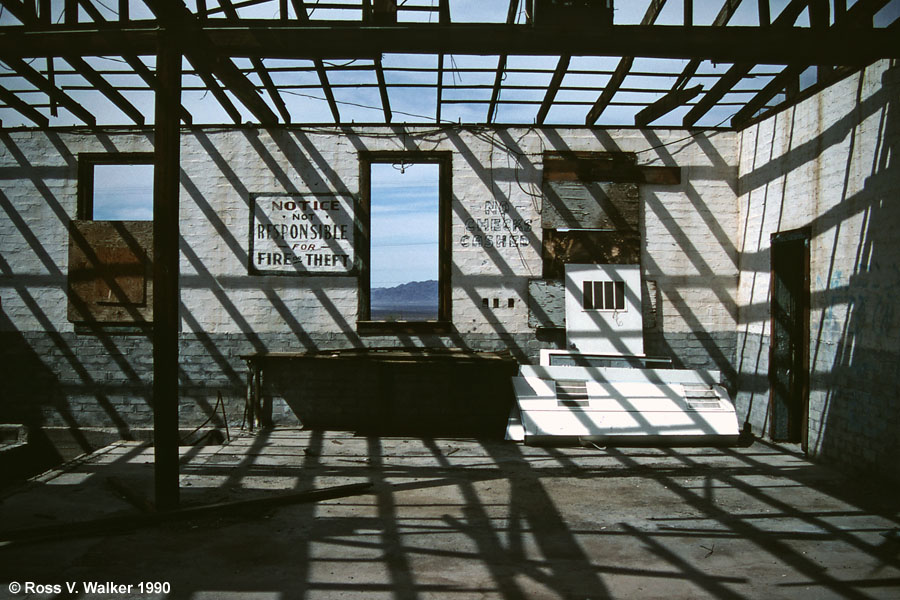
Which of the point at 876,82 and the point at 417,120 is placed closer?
the point at 876,82

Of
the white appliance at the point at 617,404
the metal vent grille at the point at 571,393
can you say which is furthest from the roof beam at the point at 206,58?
the metal vent grille at the point at 571,393

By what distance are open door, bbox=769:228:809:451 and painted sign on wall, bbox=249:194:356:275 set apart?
5508 mm

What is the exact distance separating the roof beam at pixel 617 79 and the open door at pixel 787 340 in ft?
8.93

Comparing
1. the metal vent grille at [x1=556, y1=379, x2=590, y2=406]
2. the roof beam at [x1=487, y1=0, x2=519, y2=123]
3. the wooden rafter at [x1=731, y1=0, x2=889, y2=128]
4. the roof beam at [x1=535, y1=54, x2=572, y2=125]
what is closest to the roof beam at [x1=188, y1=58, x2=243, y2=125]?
the roof beam at [x1=487, y1=0, x2=519, y2=123]

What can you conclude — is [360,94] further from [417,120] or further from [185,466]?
[185,466]

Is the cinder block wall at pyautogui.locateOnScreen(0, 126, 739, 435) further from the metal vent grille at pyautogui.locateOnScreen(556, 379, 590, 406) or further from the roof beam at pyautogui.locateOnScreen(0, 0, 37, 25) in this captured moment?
the roof beam at pyautogui.locateOnScreen(0, 0, 37, 25)

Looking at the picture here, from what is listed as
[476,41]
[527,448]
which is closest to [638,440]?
[527,448]

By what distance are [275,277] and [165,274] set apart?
3.62 metres

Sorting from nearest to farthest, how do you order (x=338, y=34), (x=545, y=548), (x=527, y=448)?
(x=545, y=548), (x=338, y=34), (x=527, y=448)

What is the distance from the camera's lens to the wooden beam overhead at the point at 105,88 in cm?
701

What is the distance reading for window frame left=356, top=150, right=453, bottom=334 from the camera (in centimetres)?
838

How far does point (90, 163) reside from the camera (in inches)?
337

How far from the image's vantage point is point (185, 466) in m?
6.37

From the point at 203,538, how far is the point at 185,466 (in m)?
2.24
